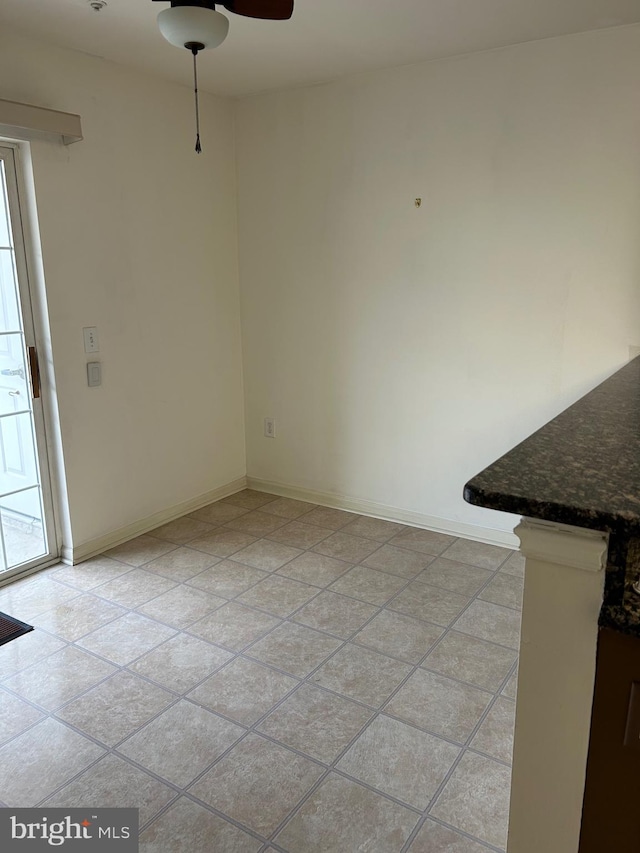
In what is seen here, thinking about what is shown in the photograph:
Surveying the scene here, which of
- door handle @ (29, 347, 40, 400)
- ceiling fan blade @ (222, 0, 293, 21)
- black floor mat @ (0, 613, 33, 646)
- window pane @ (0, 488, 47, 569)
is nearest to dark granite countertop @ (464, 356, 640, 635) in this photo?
ceiling fan blade @ (222, 0, 293, 21)

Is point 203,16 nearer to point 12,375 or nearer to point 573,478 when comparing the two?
point 573,478

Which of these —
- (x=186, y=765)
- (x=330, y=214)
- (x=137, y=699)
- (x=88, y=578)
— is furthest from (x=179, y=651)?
(x=330, y=214)

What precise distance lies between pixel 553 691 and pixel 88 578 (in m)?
2.64

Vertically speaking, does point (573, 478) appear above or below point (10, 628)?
above

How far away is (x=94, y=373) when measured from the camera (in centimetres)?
329

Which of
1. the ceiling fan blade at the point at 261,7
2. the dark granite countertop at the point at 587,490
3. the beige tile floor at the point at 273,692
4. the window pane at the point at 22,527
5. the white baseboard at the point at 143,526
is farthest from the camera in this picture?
the white baseboard at the point at 143,526

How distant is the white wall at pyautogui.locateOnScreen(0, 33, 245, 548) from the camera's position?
3.03 meters

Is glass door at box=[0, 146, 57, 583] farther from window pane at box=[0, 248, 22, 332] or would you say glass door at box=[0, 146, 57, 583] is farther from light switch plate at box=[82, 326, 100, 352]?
light switch plate at box=[82, 326, 100, 352]

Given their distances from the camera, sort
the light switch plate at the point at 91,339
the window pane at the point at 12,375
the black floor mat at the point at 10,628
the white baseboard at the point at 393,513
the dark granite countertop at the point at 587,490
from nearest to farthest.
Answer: the dark granite countertop at the point at 587,490 → the black floor mat at the point at 10,628 → the window pane at the point at 12,375 → the light switch plate at the point at 91,339 → the white baseboard at the point at 393,513

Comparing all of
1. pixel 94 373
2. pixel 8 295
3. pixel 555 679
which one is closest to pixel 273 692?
pixel 555 679

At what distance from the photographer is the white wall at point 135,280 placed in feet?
9.93

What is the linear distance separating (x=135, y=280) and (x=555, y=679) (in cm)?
306

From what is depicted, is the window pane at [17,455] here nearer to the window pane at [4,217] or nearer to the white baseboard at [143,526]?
the white baseboard at [143,526]

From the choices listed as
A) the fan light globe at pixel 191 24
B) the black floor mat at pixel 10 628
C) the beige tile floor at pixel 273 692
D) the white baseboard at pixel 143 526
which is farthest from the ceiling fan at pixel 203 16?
the white baseboard at pixel 143 526
